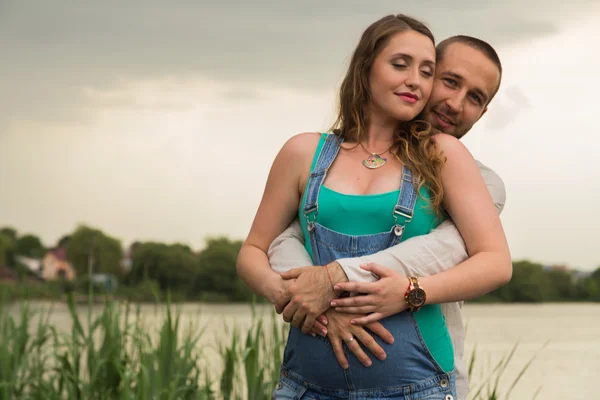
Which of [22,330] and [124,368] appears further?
[22,330]

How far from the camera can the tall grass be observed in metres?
3.67

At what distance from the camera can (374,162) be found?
2.03 metres

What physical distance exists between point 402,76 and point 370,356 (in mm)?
754

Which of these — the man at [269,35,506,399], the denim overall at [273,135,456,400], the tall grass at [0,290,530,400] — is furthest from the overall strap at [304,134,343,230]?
the tall grass at [0,290,530,400]

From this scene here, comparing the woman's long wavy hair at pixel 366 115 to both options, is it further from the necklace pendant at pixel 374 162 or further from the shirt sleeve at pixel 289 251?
the shirt sleeve at pixel 289 251

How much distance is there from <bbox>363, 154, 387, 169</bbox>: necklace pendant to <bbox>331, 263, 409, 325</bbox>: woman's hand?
0.97 feet

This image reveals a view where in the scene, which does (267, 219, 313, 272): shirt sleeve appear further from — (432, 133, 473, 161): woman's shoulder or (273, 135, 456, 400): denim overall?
(432, 133, 473, 161): woman's shoulder

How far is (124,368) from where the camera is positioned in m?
3.97

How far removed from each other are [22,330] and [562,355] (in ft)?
18.2

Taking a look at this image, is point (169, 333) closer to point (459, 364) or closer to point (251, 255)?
point (251, 255)

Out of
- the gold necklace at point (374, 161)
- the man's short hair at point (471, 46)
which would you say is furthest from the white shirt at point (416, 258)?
the man's short hair at point (471, 46)

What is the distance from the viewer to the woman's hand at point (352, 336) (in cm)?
188

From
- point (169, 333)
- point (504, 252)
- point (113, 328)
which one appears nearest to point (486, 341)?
point (169, 333)

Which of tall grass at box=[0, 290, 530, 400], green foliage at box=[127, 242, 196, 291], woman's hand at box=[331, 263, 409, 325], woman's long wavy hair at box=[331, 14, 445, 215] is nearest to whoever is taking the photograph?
woman's hand at box=[331, 263, 409, 325]
